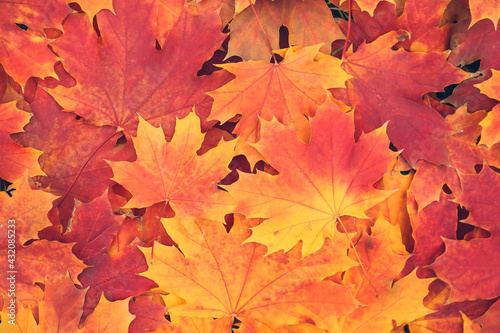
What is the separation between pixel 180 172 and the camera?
1003 mm

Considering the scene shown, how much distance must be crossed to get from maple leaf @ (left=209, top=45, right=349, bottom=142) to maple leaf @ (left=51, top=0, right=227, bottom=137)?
0.07 m

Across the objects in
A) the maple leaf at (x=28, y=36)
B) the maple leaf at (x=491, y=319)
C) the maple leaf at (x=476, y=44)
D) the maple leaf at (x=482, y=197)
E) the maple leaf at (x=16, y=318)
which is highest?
the maple leaf at (x=476, y=44)

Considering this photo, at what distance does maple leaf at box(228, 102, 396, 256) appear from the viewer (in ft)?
3.12

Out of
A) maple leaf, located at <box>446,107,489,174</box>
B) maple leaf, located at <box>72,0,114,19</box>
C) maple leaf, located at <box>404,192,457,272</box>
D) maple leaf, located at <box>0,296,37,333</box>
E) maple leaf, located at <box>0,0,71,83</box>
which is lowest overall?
maple leaf, located at <box>0,296,37,333</box>

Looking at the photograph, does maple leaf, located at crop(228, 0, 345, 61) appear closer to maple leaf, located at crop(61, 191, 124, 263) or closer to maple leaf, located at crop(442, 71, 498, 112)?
maple leaf, located at crop(442, 71, 498, 112)

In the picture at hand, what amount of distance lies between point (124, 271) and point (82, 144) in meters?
0.39

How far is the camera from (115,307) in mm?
980

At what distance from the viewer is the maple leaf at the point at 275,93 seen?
1009 mm

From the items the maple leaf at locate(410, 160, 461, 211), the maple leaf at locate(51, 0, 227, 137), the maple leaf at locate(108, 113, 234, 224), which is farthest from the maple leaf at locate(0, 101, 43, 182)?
the maple leaf at locate(410, 160, 461, 211)

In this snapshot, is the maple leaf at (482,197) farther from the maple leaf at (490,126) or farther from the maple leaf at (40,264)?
the maple leaf at (40,264)

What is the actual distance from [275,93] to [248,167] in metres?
0.23

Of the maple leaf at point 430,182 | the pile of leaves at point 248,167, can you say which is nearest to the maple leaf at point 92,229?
the pile of leaves at point 248,167

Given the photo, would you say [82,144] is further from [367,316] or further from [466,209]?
[466,209]

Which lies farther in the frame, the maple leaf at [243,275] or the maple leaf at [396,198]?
the maple leaf at [396,198]
